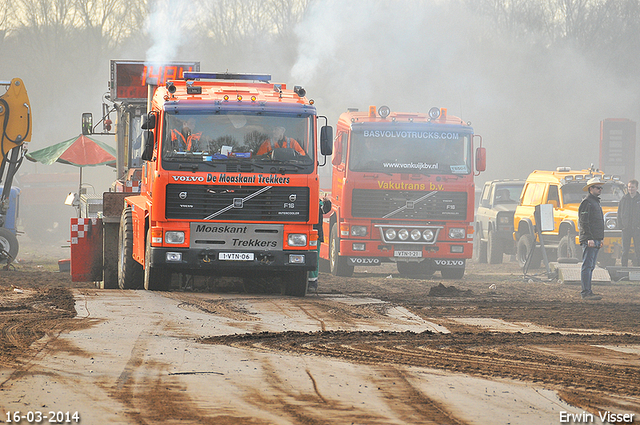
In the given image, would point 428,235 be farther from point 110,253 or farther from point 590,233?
point 110,253

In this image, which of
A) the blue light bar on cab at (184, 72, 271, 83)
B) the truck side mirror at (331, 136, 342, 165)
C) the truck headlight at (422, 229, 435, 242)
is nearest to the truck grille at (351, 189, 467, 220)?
the truck headlight at (422, 229, 435, 242)

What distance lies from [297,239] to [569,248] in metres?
9.85

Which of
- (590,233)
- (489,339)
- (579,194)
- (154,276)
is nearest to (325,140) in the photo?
(154,276)

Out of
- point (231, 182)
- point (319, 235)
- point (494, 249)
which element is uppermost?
point (231, 182)

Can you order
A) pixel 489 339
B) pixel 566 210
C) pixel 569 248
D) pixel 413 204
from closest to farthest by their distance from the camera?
1. pixel 489 339
2. pixel 413 204
3. pixel 569 248
4. pixel 566 210

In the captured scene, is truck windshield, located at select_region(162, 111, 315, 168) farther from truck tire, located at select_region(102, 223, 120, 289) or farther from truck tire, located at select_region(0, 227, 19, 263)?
truck tire, located at select_region(0, 227, 19, 263)

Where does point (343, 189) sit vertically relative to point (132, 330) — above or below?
above

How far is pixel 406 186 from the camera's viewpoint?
693 inches

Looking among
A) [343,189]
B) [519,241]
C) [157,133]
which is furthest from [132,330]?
[519,241]

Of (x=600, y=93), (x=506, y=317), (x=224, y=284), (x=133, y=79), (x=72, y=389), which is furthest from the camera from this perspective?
(x=600, y=93)

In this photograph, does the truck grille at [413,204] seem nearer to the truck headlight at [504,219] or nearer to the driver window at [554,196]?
the driver window at [554,196]

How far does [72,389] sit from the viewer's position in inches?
235

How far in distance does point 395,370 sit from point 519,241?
15992 mm

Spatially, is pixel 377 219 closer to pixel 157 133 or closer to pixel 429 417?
pixel 157 133
